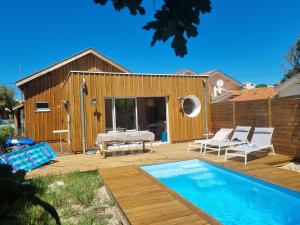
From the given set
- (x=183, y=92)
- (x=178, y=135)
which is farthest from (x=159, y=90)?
(x=178, y=135)

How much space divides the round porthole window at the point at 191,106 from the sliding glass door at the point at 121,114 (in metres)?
2.69

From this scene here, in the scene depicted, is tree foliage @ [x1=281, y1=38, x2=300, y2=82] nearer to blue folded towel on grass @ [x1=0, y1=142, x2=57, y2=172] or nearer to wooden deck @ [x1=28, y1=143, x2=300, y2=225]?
wooden deck @ [x1=28, y1=143, x2=300, y2=225]

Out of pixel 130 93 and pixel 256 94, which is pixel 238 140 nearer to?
pixel 130 93

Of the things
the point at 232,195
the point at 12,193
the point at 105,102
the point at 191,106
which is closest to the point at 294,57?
the point at 191,106

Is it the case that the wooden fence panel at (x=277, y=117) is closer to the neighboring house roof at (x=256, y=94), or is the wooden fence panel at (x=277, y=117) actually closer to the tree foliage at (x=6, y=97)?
the neighboring house roof at (x=256, y=94)

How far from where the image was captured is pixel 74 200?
5578 millimetres

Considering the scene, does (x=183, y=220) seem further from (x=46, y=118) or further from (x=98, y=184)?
(x=46, y=118)

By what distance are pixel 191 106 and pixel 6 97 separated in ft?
84.7

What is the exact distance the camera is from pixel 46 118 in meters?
16.3

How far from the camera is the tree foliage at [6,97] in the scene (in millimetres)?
30428

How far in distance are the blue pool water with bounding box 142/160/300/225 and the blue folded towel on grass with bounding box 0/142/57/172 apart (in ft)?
11.4

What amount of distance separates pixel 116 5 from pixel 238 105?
1035cm

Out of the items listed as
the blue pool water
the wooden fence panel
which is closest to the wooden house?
the wooden fence panel

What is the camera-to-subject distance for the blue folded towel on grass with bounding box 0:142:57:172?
7649 millimetres
